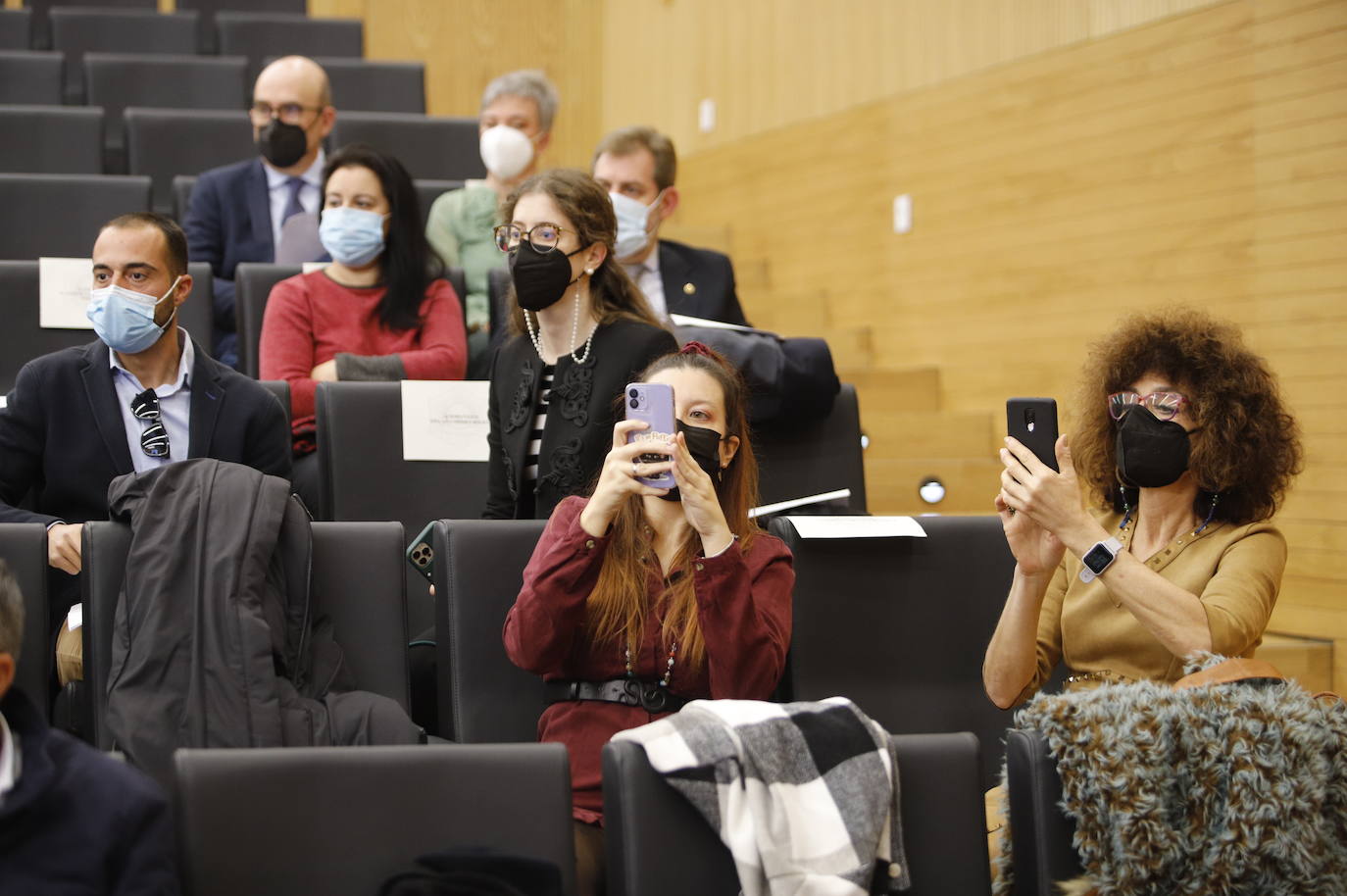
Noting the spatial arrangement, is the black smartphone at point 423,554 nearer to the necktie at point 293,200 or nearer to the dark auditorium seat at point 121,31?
the necktie at point 293,200

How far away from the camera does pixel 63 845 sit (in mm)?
1335

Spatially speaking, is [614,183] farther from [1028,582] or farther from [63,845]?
[63,845]

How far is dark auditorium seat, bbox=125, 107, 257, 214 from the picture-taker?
418 cm

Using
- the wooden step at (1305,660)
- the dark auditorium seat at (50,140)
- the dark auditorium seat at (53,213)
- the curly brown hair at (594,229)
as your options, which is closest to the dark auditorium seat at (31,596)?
the curly brown hair at (594,229)

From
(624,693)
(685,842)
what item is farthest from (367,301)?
(685,842)

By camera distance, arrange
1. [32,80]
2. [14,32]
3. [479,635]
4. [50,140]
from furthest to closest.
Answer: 1. [14,32]
2. [32,80]
3. [50,140]
4. [479,635]

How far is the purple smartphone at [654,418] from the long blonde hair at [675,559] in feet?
0.33

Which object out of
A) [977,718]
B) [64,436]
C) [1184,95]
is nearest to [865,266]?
[1184,95]

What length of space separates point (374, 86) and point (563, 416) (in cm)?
310

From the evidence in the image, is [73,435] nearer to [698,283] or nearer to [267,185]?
[698,283]

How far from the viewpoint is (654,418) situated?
1.82 metres

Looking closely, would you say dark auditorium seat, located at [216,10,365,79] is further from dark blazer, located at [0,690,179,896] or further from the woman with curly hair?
dark blazer, located at [0,690,179,896]

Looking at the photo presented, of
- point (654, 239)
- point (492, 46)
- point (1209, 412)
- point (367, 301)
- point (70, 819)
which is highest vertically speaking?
point (492, 46)

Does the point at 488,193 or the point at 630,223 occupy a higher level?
the point at 488,193
